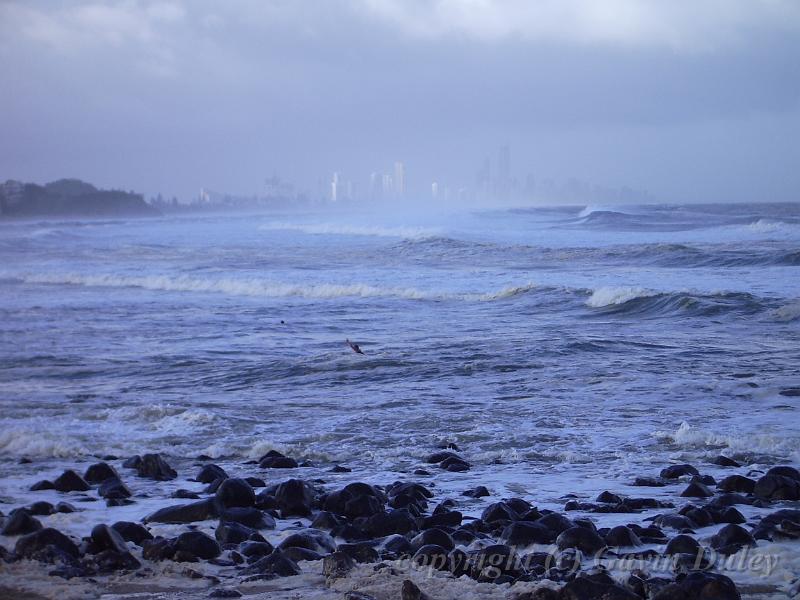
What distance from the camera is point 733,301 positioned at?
1538 centimetres

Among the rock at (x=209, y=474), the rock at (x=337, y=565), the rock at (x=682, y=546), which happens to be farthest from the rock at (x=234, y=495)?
the rock at (x=682, y=546)

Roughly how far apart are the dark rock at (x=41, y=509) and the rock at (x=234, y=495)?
93 centimetres

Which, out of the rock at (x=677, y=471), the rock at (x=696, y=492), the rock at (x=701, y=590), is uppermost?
the rock at (x=701, y=590)

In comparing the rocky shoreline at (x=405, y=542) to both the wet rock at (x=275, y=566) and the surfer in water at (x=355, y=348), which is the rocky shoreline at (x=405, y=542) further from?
the surfer in water at (x=355, y=348)

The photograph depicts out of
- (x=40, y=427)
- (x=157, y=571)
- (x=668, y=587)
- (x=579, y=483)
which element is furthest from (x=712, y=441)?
(x=40, y=427)

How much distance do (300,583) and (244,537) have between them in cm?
71

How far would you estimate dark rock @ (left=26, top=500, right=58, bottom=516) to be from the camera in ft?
16.2

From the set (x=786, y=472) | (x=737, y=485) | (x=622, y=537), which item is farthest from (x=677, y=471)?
(x=622, y=537)

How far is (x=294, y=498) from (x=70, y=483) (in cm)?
157

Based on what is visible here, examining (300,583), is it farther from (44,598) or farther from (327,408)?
(327,408)

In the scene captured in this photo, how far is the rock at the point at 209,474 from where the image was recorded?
5.79 metres

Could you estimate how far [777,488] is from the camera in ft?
17.0

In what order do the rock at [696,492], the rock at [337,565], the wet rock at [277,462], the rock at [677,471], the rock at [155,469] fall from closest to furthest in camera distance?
1. the rock at [337,565]
2. the rock at [696,492]
3. the rock at [677,471]
4. the rock at [155,469]
5. the wet rock at [277,462]

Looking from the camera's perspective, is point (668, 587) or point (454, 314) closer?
point (668, 587)
